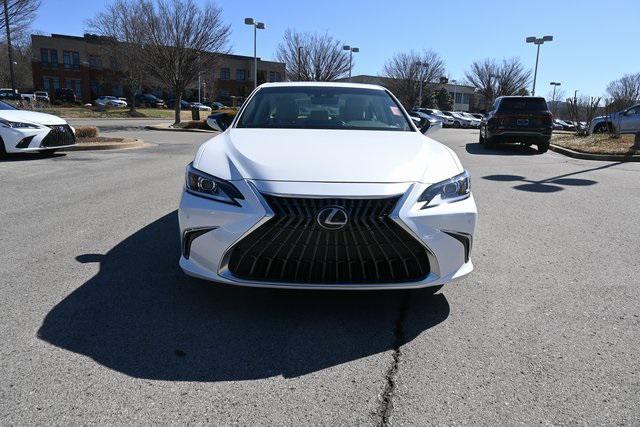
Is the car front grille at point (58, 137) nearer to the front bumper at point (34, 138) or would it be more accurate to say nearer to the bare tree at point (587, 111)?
the front bumper at point (34, 138)

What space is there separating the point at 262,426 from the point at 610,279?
3.23 metres

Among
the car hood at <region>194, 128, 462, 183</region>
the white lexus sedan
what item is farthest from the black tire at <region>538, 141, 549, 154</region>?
the white lexus sedan

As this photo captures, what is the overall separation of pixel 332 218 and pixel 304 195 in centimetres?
20

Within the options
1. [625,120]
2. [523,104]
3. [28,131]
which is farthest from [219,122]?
[625,120]

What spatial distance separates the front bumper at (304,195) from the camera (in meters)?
2.90

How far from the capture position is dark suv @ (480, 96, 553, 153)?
15172 millimetres

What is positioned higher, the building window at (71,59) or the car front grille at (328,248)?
the building window at (71,59)

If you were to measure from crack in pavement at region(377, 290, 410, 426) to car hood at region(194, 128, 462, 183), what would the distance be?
0.91m

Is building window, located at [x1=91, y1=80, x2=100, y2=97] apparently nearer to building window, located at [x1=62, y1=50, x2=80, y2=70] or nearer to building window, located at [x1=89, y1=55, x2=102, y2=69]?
building window, located at [x1=89, y1=55, x2=102, y2=69]

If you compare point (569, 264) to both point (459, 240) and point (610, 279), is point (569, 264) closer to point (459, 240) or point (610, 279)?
point (610, 279)

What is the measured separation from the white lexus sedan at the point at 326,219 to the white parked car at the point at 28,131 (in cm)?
876

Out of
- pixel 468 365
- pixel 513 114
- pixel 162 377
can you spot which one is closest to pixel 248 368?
pixel 162 377

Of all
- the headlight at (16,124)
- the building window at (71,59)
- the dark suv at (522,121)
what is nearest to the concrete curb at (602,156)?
the dark suv at (522,121)

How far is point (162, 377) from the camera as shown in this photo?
2.55 metres
